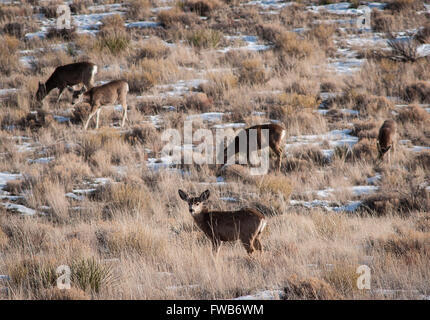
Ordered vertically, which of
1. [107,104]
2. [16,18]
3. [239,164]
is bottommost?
[239,164]

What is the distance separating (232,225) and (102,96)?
31.0 feet

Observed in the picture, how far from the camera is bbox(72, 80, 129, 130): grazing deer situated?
52.9 feet

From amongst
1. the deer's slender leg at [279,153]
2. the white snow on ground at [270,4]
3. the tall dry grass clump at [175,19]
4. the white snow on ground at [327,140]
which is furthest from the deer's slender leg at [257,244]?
the white snow on ground at [270,4]

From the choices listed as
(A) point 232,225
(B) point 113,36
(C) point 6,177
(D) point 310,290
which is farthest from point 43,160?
(D) point 310,290

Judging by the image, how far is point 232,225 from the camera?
7.91 m

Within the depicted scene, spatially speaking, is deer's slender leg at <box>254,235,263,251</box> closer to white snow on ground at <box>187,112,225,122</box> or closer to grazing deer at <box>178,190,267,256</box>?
grazing deer at <box>178,190,267,256</box>

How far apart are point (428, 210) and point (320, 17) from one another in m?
15.9

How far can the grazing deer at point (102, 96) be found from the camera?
16109 mm

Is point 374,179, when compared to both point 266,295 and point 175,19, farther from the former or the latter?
point 175,19

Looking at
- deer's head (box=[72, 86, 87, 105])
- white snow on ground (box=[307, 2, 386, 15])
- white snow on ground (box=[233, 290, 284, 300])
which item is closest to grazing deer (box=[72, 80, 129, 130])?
deer's head (box=[72, 86, 87, 105])

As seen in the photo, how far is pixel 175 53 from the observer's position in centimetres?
2138

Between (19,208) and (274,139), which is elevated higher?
(274,139)

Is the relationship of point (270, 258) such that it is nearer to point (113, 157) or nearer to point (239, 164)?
point (239, 164)
